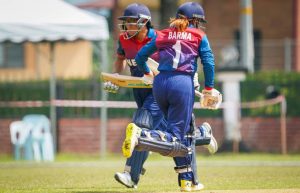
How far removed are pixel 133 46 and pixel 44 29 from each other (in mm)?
8356

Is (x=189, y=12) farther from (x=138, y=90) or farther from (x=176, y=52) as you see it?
(x=138, y=90)

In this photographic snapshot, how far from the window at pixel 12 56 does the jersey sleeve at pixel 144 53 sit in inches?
951

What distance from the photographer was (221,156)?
21656mm

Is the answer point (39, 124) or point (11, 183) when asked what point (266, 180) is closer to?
point (11, 183)

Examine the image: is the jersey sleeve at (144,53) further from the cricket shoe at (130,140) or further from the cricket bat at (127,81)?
the cricket shoe at (130,140)

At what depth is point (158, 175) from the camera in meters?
15.5

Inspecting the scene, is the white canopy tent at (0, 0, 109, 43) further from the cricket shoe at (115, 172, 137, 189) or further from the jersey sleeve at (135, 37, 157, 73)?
the jersey sleeve at (135, 37, 157, 73)

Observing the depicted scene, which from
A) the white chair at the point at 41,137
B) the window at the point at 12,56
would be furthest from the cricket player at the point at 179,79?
the window at the point at 12,56

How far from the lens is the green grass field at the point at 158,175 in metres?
12.7

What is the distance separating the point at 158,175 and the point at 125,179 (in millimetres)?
3380

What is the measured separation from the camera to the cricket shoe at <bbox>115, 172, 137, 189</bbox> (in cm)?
1209

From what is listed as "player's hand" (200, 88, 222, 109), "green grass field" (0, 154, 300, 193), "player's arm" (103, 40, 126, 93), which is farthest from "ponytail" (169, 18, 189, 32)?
"green grass field" (0, 154, 300, 193)

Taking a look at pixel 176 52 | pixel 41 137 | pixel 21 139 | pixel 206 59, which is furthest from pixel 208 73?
pixel 21 139

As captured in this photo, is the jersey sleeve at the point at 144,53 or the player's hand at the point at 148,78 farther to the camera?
the player's hand at the point at 148,78
